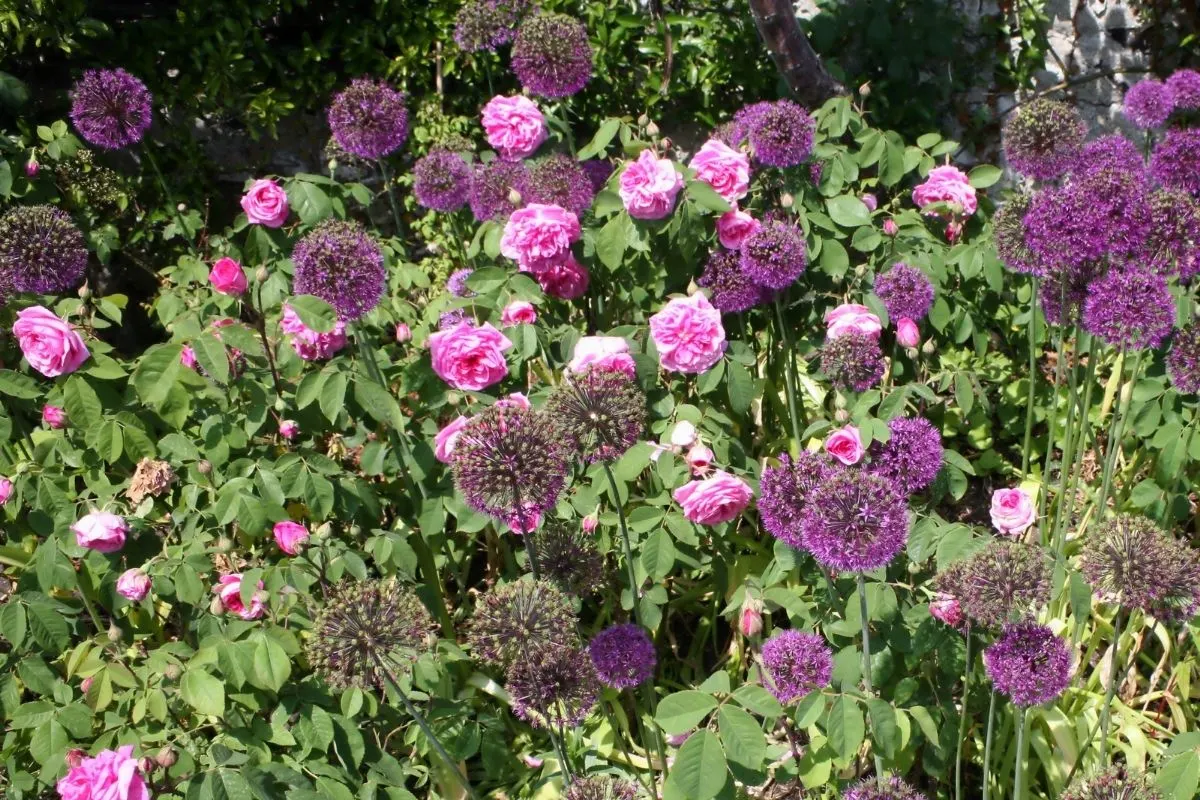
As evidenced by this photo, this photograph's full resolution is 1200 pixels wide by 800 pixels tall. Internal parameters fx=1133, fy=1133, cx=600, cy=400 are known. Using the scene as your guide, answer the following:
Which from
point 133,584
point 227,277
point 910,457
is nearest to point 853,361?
point 910,457

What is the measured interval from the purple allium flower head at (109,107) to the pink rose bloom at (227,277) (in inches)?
26.6

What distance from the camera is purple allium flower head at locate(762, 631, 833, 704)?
211 cm

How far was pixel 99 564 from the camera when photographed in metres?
2.59

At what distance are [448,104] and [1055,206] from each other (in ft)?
9.53

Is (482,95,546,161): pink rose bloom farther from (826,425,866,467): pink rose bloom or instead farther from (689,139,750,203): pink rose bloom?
(826,425,866,467): pink rose bloom

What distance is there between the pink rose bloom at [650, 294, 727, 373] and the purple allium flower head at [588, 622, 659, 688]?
2.24 feet

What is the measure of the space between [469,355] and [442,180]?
852 mm

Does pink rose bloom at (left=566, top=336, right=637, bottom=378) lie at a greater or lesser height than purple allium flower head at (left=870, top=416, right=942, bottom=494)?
greater

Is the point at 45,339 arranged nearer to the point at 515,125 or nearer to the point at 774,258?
the point at 515,125

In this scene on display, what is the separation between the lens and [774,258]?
2.59m

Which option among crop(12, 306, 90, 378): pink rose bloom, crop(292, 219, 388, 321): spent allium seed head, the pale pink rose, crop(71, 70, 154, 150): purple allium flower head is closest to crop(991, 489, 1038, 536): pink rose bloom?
crop(292, 219, 388, 321): spent allium seed head

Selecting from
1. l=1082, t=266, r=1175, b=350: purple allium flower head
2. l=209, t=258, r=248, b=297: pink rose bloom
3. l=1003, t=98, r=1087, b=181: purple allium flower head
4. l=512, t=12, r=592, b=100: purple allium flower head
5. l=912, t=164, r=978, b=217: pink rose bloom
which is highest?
l=512, t=12, r=592, b=100: purple allium flower head

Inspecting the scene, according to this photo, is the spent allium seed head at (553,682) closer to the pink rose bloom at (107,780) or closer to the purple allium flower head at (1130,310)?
the pink rose bloom at (107,780)

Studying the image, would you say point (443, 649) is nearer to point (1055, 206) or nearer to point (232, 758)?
point (232, 758)
